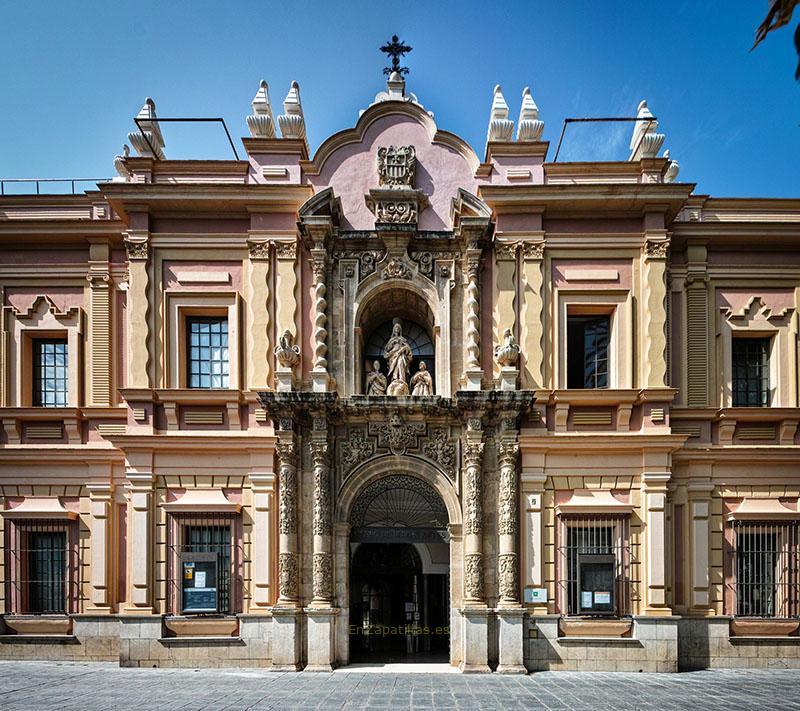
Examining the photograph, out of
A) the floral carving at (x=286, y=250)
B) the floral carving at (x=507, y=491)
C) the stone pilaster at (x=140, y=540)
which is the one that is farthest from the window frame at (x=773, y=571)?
the stone pilaster at (x=140, y=540)

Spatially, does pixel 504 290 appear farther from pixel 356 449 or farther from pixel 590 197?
pixel 356 449

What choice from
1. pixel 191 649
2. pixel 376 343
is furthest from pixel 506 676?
pixel 376 343

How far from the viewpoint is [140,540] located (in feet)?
51.3

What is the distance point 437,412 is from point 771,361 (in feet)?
28.2

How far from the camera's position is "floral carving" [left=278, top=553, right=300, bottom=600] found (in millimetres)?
15281

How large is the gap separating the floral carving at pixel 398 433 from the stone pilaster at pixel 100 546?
6.62m

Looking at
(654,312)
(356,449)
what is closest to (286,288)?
(356,449)

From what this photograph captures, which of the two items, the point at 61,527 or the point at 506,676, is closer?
the point at 506,676

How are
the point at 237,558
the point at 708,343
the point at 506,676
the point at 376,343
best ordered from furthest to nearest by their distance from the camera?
the point at 376,343 < the point at 708,343 < the point at 237,558 < the point at 506,676

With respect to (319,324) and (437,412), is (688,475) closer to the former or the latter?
(437,412)

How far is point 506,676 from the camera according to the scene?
14.6 meters

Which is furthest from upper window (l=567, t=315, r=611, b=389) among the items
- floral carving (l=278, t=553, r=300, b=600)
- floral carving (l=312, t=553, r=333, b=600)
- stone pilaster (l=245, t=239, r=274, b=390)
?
floral carving (l=278, t=553, r=300, b=600)

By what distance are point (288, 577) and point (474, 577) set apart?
13.7ft

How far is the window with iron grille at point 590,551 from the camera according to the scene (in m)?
15.5
